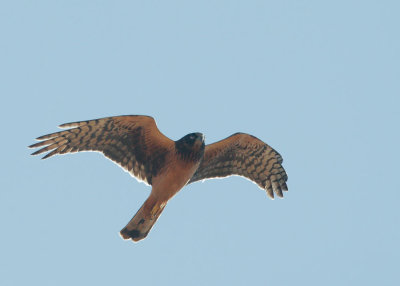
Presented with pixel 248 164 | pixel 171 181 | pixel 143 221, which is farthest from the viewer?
pixel 248 164

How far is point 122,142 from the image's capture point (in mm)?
15898

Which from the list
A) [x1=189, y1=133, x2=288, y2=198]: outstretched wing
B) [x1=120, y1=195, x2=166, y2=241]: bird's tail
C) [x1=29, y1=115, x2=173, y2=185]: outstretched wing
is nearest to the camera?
[x1=29, y1=115, x2=173, y2=185]: outstretched wing

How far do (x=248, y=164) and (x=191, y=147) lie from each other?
1.96 meters

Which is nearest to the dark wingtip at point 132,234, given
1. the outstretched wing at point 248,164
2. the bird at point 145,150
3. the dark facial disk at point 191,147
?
the bird at point 145,150

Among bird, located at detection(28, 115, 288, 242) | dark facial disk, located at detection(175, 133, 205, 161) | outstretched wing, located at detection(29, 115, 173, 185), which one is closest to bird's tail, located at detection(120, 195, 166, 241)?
bird, located at detection(28, 115, 288, 242)

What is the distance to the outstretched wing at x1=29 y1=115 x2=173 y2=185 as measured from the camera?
15445mm

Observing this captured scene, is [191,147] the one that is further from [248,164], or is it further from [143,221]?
[248,164]

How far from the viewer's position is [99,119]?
51.0 ft

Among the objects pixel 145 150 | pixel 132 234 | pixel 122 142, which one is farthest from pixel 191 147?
pixel 132 234

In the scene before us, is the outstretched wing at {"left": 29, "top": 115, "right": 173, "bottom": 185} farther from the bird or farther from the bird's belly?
the bird's belly

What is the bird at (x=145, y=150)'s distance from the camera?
15.5m

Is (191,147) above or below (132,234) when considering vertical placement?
above

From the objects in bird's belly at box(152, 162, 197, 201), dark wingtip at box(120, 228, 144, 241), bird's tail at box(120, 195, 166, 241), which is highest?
bird's belly at box(152, 162, 197, 201)

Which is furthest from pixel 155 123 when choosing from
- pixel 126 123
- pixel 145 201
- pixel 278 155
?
pixel 278 155
